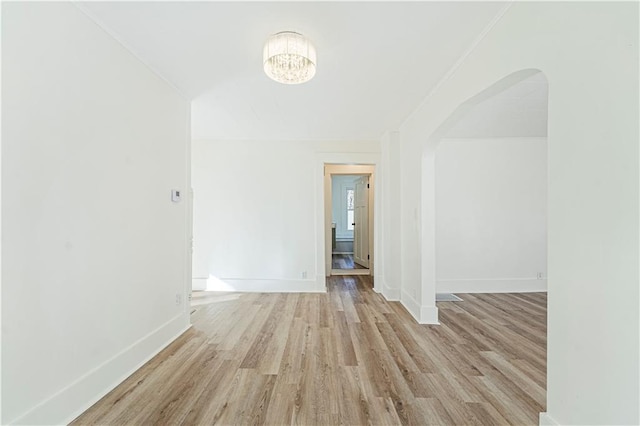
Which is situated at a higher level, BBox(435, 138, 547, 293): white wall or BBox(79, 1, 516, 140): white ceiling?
BBox(79, 1, 516, 140): white ceiling

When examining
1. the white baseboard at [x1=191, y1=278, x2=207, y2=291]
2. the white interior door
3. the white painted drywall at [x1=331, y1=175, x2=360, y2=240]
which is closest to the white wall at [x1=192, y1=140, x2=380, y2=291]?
the white baseboard at [x1=191, y1=278, x2=207, y2=291]

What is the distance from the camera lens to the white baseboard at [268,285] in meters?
4.36

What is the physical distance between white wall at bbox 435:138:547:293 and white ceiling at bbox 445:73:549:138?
1.03ft

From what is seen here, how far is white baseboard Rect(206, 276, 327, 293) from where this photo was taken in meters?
4.36

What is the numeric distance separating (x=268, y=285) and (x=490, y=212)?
382cm

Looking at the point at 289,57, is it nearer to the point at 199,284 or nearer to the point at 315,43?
the point at 315,43

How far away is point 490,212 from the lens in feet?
14.4

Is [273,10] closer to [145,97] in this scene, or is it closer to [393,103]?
[145,97]

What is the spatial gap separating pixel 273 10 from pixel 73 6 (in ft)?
3.82

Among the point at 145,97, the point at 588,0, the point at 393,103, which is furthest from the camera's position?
the point at 393,103

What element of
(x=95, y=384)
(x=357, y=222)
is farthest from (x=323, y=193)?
(x=95, y=384)

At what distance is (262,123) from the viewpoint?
365 cm

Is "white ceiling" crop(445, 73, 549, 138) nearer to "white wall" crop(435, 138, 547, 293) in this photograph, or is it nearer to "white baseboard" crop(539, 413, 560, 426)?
"white wall" crop(435, 138, 547, 293)

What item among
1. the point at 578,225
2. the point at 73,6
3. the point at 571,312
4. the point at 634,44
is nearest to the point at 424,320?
the point at 571,312
